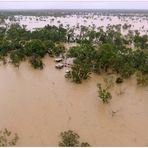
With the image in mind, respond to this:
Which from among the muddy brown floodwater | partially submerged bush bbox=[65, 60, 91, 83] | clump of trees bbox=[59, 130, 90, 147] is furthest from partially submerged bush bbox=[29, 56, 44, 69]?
clump of trees bbox=[59, 130, 90, 147]

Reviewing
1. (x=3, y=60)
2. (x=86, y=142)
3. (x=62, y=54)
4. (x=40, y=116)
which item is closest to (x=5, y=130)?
(x=40, y=116)

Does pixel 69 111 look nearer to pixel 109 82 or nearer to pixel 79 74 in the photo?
pixel 109 82

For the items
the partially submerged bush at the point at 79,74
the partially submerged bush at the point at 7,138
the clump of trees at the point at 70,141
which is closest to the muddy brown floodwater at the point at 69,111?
the partially submerged bush at the point at 7,138

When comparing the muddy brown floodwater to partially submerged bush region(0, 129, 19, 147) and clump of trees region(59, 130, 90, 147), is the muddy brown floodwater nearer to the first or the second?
partially submerged bush region(0, 129, 19, 147)

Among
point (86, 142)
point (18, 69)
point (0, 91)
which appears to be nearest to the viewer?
point (86, 142)

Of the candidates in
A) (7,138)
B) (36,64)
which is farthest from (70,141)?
(36,64)

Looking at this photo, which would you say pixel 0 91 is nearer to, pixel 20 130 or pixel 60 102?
pixel 60 102
